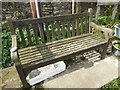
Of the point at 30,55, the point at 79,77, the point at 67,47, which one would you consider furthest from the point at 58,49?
the point at 79,77

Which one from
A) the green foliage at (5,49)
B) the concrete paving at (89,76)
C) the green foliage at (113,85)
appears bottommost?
the green foliage at (113,85)

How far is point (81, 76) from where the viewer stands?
1916 millimetres

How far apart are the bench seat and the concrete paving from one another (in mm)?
453

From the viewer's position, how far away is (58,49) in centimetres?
192

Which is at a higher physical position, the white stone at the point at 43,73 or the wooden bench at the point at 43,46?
the wooden bench at the point at 43,46

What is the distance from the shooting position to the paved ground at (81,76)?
5.73 feet

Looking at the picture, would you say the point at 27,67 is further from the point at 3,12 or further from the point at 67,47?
the point at 3,12

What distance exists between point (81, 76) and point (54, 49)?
74 cm

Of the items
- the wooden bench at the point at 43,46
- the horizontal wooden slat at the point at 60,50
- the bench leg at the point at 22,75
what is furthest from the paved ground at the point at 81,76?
the horizontal wooden slat at the point at 60,50

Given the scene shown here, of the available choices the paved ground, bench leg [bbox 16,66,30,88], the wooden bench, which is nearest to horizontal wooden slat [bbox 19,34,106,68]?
the wooden bench

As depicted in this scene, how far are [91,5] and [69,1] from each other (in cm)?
96

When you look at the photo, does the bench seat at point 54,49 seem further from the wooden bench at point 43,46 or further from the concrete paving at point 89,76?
the concrete paving at point 89,76

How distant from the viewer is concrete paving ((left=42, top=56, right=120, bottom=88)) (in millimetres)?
1761

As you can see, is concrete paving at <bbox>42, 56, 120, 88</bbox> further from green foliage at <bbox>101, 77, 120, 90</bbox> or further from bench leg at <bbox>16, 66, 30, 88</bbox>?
bench leg at <bbox>16, 66, 30, 88</bbox>
